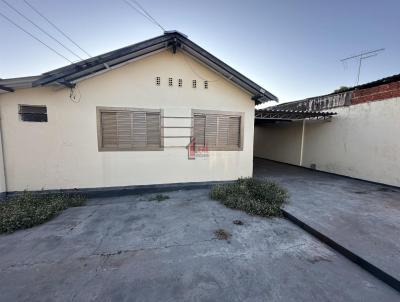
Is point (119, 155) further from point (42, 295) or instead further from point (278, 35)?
point (278, 35)

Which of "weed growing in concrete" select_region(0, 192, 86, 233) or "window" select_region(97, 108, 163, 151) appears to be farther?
"window" select_region(97, 108, 163, 151)

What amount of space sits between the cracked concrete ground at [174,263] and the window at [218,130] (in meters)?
2.68

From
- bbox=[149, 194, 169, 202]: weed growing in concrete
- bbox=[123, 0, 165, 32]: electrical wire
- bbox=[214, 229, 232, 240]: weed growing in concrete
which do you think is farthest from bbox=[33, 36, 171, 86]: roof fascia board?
bbox=[214, 229, 232, 240]: weed growing in concrete

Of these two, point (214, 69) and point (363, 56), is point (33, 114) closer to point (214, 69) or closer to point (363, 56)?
point (214, 69)

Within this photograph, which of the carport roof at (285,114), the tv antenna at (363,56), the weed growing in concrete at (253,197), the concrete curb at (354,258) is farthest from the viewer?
the tv antenna at (363,56)

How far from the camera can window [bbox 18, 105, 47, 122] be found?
4629mm

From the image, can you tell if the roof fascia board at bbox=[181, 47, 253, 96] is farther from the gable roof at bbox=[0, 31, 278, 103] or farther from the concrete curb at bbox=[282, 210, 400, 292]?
the concrete curb at bbox=[282, 210, 400, 292]

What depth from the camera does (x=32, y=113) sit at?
469 cm

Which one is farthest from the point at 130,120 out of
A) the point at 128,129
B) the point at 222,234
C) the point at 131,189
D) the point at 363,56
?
the point at 363,56

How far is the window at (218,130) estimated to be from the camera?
5.79m

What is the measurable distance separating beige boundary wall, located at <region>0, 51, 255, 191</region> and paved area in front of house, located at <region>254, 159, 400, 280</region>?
274cm

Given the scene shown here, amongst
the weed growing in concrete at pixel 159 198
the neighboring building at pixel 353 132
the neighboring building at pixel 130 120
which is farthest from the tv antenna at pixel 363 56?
the weed growing in concrete at pixel 159 198

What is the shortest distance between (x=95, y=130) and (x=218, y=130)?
12.7 ft

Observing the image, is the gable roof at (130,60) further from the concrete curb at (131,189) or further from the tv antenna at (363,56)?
the tv antenna at (363,56)
